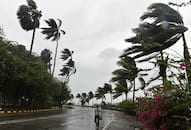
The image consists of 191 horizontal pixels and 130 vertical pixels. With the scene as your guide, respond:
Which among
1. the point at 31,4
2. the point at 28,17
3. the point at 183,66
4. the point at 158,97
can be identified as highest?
the point at 31,4

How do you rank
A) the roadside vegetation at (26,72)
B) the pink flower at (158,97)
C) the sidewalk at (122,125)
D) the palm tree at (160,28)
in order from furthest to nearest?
1. the roadside vegetation at (26,72)
2. the sidewalk at (122,125)
3. the palm tree at (160,28)
4. the pink flower at (158,97)

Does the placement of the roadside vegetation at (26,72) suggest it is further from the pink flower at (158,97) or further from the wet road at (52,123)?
the pink flower at (158,97)

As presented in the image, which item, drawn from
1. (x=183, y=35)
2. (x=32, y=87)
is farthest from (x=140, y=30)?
(x=32, y=87)

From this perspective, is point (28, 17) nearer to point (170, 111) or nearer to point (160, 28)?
point (160, 28)

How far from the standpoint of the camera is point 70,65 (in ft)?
289

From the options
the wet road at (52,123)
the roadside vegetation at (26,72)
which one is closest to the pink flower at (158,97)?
the wet road at (52,123)

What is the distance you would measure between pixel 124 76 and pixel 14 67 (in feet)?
59.5

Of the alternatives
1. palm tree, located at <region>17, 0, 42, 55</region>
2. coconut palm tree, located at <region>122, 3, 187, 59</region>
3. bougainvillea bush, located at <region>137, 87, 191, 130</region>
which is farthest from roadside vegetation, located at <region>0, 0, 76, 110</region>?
bougainvillea bush, located at <region>137, 87, 191, 130</region>

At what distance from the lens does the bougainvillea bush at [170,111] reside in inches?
266

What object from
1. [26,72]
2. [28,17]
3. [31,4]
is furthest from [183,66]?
[31,4]

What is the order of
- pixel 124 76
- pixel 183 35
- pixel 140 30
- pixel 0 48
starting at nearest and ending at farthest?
pixel 183 35 → pixel 140 30 → pixel 0 48 → pixel 124 76

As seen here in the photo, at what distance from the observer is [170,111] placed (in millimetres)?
6996

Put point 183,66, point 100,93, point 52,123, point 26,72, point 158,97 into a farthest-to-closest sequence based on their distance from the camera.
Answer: point 100,93 → point 26,72 → point 52,123 → point 158,97 → point 183,66

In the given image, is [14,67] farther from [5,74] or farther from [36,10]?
[36,10]
